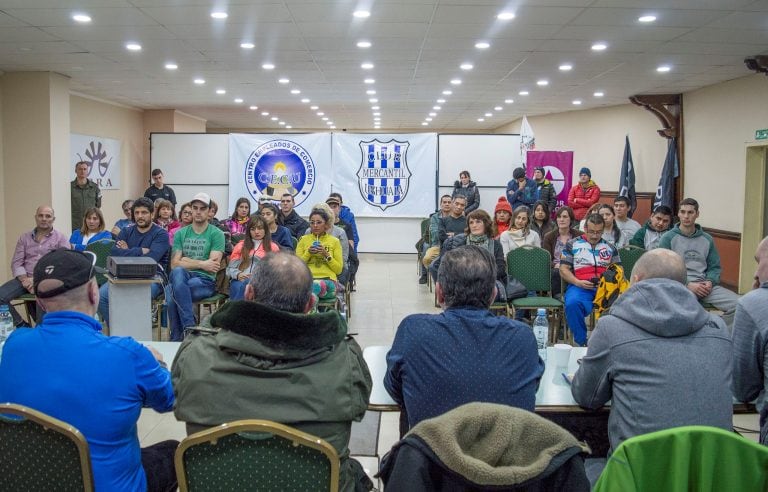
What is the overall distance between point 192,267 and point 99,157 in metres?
8.97

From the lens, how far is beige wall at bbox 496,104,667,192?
13.2 meters

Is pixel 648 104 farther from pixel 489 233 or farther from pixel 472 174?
pixel 489 233

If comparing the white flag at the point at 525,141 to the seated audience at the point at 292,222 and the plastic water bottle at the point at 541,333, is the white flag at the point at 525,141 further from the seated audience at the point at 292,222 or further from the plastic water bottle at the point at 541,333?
the plastic water bottle at the point at 541,333

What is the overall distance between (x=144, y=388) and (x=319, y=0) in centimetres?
490

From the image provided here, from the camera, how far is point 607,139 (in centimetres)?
1477

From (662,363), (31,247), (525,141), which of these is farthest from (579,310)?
(525,141)

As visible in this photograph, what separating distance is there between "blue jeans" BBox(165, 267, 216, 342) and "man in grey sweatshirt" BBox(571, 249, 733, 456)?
4.07 m

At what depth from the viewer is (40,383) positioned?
190 cm

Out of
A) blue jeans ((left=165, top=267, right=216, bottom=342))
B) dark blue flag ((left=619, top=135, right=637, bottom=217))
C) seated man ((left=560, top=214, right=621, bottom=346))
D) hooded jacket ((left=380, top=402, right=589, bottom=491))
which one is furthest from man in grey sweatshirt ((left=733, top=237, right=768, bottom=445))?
dark blue flag ((left=619, top=135, right=637, bottom=217))

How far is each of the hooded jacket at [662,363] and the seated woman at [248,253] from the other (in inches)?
158

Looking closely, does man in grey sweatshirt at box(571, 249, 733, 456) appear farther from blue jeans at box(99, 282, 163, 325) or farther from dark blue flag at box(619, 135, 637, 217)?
dark blue flag at box(619, 135, 637, 217)

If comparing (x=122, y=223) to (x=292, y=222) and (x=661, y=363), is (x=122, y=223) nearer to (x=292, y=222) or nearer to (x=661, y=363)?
(x=292, y=222)

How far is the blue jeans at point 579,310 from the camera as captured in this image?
568 cm

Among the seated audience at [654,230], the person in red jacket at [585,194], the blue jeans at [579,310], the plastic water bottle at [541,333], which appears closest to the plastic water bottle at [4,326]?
the plastic water bottle at [541,333]
